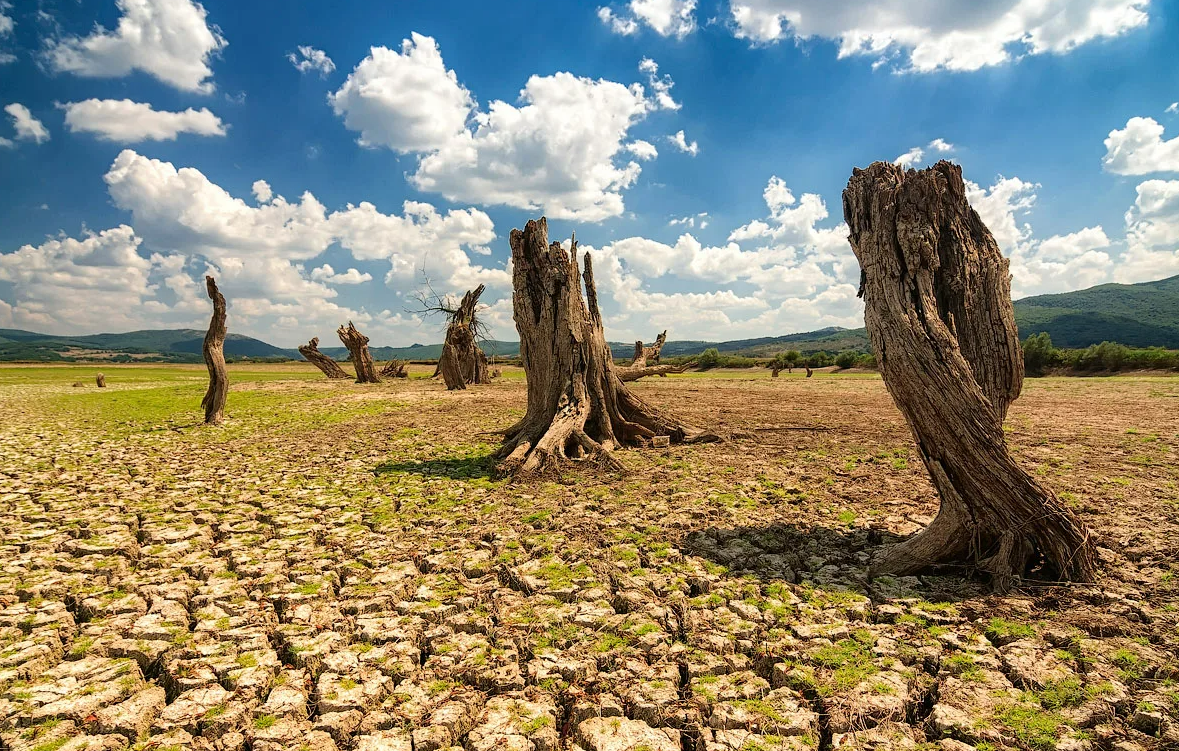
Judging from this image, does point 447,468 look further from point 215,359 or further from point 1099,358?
point 1099,358

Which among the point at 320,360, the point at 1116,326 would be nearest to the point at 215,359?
the point at 320,360

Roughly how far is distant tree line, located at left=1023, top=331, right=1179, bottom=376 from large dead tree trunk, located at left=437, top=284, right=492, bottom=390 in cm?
3996

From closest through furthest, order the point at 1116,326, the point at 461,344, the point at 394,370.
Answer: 1. the point at 461,344
2. the point at 394,370
3. the point at 1116,326

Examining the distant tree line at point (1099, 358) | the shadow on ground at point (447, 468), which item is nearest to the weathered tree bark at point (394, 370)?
the shadow on ground at point (447, 468)

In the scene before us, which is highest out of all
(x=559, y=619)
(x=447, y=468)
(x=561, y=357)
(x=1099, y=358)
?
(x=561, y=357)

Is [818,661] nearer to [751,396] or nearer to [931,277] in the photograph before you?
[931,277]

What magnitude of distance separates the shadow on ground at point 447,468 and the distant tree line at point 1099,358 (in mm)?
45422

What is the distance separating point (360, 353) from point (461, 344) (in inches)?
366

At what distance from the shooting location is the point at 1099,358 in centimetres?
4744

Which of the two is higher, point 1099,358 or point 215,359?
point 215,359

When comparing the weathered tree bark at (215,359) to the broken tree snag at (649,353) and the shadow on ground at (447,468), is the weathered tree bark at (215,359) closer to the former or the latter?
the shadow on ground at (447,468)

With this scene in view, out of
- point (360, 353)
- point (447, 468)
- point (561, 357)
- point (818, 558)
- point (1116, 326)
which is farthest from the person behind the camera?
point (1116, 326)

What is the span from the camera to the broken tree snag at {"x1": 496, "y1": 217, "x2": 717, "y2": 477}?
1171 cm

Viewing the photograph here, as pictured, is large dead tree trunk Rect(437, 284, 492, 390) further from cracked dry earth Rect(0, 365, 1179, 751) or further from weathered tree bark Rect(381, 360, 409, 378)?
cracked dry earth Rect(0, 365, 1179, 751)
